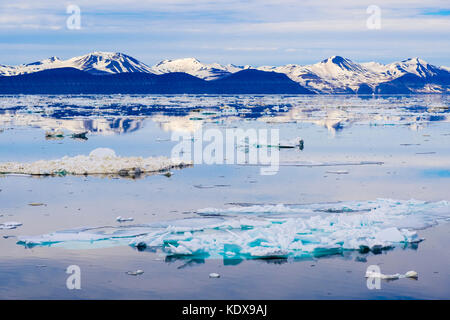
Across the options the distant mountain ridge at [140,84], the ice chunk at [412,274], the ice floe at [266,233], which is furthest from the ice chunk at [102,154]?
the distant mountain ridge at [140,84]

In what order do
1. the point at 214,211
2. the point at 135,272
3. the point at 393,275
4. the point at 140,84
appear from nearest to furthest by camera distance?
1. the point at 393,275
2. the point at 135,272
3. the point at 214,211
4. the point at 140,84

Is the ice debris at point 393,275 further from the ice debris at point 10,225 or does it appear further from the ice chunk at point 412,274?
the ice debris at point 10,225

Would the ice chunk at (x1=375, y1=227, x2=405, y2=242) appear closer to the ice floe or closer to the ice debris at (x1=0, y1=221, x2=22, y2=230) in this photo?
the ice floe

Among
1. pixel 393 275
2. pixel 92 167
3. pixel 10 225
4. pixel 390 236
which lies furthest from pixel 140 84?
pixel 393 275

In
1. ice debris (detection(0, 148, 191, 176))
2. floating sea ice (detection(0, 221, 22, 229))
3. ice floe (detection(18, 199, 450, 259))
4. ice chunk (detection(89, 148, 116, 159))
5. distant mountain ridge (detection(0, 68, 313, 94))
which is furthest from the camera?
distant mountain ridge (detection(0, 68, 313, 94))

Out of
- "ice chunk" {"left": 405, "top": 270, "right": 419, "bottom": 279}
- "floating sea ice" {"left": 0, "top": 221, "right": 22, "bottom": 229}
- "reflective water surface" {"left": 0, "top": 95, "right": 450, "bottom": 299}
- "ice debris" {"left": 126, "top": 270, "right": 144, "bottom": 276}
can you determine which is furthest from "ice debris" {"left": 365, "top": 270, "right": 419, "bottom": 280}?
"floating sea ice" {"left": 0, "top": 221, "right": 22, "bottom": 229}

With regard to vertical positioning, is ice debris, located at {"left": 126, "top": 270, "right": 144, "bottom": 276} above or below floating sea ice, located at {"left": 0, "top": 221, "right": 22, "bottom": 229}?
below

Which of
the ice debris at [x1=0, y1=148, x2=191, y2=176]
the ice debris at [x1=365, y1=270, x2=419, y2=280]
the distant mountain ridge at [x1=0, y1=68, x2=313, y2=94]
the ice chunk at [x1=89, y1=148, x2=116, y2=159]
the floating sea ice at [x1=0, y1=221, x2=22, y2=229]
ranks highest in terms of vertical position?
the distant mountain ridge at [x1=0, y1=68, x2=313, y2=94]

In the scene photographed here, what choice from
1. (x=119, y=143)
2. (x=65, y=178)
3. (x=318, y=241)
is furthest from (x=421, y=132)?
(x=318, y=241)

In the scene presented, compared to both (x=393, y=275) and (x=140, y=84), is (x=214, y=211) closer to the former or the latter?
(x=393, y=275)
